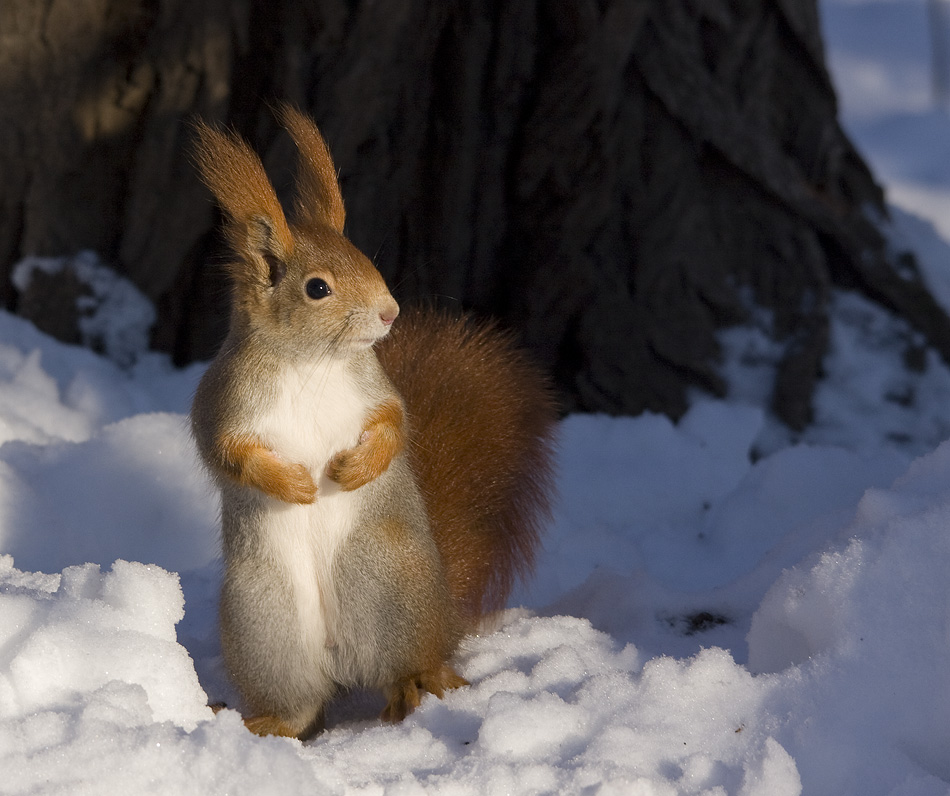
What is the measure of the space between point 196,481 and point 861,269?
161cm

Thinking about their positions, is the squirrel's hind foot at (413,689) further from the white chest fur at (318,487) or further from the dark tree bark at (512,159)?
the dark tree bark at (512,159)

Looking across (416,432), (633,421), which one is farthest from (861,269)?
(416,432)

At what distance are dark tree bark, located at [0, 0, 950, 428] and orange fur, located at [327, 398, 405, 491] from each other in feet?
2.93

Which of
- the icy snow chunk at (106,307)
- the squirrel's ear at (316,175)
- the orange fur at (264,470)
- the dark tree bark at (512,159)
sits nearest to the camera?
the orange fur at (264,470)

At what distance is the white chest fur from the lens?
3.66 feet

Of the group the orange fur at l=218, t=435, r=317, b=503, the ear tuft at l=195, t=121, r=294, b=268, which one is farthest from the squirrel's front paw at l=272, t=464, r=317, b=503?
the ear tuft at l=195, t=121, r=294, b=268

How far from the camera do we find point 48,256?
2.15 m

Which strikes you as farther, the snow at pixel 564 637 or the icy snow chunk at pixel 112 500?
the icy snow chunk at pixel 112 500

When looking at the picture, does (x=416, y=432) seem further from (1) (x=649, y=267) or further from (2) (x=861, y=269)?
(2) (x=861, y=269)

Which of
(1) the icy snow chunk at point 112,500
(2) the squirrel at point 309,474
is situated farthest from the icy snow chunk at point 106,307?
(2) the squirrel at point 309,474

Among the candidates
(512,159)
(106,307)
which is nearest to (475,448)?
(512,159)

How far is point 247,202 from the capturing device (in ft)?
3.67

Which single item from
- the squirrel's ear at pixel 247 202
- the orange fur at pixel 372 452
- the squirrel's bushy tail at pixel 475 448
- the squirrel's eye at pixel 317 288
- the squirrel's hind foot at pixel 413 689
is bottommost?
the squirrel's hind foot at pixel 413 689

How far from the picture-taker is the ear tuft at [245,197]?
1.10m
